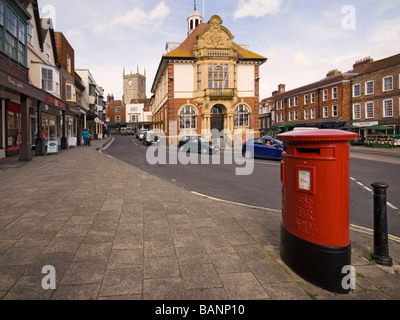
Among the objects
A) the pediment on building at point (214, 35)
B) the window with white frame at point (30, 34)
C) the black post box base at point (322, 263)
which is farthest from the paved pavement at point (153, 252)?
the pediment on building at point (214, 35)

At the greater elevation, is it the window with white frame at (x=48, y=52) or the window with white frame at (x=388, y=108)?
the window with white frame at (x=48, y=52)

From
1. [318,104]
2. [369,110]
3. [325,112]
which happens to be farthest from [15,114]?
[318,104]

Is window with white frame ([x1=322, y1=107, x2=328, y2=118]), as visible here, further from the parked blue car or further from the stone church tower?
the stone church tower

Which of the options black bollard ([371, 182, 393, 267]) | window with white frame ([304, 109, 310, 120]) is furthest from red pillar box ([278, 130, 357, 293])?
window with white frame ([304, 109, 310, 120])

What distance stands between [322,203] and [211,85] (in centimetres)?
2907

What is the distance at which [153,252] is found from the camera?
370 cm

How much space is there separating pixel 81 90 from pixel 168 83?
52.8 feet

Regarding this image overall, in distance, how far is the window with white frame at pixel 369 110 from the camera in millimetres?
35344

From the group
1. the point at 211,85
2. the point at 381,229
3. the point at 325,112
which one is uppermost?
the point at 211,85

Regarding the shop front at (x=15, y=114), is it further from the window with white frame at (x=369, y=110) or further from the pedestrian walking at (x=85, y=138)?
the window with white frame at (x=369, y=110)

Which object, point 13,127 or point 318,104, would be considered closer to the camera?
point 13,127

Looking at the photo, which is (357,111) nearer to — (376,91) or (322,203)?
(376,91)

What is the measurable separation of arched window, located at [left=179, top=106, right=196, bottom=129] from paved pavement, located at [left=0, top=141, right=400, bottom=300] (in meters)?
24.8
